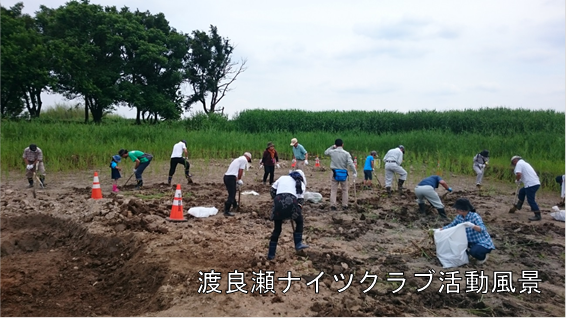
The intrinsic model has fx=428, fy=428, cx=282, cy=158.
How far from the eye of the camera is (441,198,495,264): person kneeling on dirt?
644 cm

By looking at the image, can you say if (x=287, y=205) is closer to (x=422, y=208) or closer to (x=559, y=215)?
(x=422, y=208)

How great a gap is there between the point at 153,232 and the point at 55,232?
7.57 ft

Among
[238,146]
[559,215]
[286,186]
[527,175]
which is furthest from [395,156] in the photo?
[238,146]

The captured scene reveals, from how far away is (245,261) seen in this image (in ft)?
20.5

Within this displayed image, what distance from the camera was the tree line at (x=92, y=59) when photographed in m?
25.8

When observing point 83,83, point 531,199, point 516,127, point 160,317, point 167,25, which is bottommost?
point 160,317

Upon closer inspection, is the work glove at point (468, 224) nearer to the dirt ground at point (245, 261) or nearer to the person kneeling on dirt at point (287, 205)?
the dirt ground at point (245, 261)

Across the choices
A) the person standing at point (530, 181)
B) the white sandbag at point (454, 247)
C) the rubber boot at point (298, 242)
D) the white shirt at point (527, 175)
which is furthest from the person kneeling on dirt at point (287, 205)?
the white shirt at point (527, 175)

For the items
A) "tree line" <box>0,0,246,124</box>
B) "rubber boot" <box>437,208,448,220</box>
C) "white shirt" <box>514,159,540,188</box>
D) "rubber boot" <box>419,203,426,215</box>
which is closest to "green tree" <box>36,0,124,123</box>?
"tree line" <box>0,0,246,124</box>

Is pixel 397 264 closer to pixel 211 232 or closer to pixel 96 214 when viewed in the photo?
pixel 211 232

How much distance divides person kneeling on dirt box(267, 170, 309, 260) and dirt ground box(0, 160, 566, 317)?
0.84ft

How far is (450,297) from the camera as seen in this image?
5504mm

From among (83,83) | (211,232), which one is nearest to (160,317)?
(211,232)

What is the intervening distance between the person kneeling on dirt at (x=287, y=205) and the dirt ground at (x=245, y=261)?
0.26 metres
